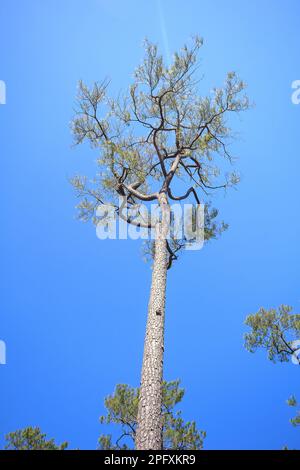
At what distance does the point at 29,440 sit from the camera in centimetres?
781

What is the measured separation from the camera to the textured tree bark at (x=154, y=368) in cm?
386

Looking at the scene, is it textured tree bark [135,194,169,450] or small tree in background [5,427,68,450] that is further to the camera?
small tree in background [5,427,68,450]

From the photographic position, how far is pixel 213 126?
8.45 m

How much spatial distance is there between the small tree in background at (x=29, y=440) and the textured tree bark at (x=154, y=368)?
15.9 ft

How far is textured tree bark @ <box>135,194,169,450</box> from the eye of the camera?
3861 millimetres

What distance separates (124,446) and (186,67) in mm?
8498

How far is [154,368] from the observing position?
4.50m

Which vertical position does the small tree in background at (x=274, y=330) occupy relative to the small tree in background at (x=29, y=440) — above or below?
above

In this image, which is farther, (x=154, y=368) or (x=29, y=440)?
(x=29, y=440)

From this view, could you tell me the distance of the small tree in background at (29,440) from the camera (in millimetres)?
7746

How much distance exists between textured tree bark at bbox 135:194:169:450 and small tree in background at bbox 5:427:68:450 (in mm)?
4852

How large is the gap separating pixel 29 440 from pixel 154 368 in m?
5.14

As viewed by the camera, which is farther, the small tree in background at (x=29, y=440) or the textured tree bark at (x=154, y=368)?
the small tree in background at (x=29, y=440)
